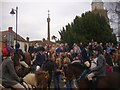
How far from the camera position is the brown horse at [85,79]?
8672 millimetres

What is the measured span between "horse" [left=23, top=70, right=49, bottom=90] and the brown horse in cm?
160

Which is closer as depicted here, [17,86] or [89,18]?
[17,86]

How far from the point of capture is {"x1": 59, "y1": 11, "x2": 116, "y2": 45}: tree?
50.9m

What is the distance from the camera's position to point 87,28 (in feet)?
176

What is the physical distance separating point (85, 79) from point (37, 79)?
3.38 m

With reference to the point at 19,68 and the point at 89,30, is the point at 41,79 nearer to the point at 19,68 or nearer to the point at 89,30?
the point at 19,68

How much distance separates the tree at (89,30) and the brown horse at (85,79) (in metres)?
37.5

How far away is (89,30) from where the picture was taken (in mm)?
53125

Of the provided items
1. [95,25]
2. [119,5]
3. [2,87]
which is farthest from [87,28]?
[2,87]

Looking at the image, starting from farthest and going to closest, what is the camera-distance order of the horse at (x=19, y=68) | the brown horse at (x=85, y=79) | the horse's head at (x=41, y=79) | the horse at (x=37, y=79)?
1. the horse's head at (x=41, y=79)
2. the horse at (x=37, y=79)
3. the horse at (x=19, y=68)
4. the brown horse at (x=85, y=79)

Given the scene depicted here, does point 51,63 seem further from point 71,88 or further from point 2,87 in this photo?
point 2,87

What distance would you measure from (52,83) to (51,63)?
109 cm

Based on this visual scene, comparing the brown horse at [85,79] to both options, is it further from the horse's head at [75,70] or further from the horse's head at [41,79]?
the horse's head at [41,79]

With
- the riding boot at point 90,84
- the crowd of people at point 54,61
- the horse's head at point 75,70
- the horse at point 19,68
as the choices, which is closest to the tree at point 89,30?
the crowd of people at point 54,61
